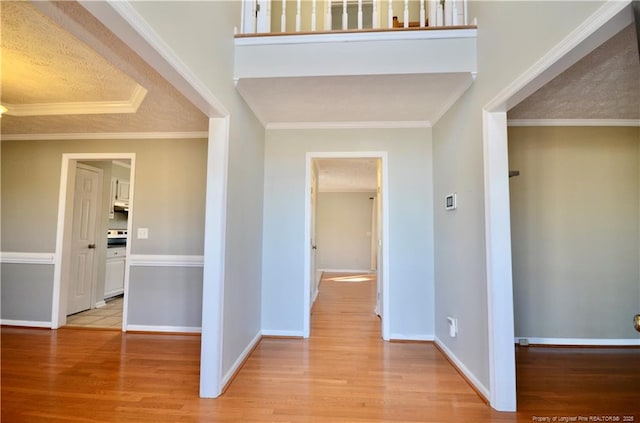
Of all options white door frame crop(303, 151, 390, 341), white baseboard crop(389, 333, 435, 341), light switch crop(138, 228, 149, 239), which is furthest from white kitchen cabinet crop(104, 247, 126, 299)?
white baseboard crop(389, 333, 435, 341)

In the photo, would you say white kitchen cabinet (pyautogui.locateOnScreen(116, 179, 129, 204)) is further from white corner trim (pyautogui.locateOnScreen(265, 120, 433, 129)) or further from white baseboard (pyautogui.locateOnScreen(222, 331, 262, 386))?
white baseboard (pyautogui.locateOnScreen(222, 331, 262, 386))

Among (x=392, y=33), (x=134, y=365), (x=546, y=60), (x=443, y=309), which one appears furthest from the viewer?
(x=443, y=309)

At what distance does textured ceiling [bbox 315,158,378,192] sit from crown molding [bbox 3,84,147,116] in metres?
2.56

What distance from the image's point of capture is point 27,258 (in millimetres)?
3355


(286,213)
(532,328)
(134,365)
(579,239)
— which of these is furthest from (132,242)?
(579,239)

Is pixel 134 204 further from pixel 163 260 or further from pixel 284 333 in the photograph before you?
pixel 284 333

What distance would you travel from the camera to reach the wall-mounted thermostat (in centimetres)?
246

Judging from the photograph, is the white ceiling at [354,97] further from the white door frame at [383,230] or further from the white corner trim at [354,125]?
the white door frame at [383,230]

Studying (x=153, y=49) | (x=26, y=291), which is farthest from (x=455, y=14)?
(x=26, y=291)

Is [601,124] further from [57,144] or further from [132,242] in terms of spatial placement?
[57,144]

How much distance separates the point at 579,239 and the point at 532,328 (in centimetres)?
100

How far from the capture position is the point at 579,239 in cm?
287

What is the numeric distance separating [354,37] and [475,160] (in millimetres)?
1296

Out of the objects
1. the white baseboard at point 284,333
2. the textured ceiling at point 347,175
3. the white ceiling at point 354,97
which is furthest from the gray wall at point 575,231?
the textured ceiling at point 347,175
